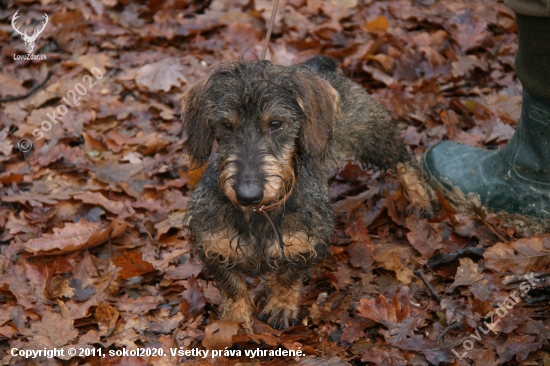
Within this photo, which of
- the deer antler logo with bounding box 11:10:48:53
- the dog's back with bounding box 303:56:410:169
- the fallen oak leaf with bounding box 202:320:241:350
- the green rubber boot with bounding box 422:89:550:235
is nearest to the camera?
the fallen oak leaf with bounding box 202:320:241:350

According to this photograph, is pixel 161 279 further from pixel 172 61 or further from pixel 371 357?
pixel 172 61

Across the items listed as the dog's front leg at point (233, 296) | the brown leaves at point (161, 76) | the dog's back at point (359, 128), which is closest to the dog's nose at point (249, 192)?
the dog's front leg at point (233, 296)

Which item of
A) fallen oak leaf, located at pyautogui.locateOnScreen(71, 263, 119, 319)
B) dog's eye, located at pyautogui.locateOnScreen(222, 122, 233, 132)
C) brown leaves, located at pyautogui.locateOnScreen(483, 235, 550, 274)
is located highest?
dog's eye, located at pyautogui.locateOnScreen(222, 122, 233, 132)

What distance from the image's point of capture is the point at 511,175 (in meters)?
4.13

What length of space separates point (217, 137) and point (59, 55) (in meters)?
4.17

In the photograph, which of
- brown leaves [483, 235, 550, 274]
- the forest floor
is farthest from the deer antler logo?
brown leaves [483, 235, 550, 274]

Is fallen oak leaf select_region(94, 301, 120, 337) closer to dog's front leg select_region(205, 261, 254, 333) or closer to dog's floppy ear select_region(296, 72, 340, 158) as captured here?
dog's front leg select_region(205, 261, 254, 333)

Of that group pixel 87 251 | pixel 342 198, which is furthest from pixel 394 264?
pixel 87 251

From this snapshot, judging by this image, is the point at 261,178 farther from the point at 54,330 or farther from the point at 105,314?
the point at 54,330

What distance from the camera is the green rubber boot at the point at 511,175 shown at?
3922 millimetres

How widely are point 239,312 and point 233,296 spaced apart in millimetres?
103

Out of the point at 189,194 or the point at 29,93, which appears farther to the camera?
the point at 29,93

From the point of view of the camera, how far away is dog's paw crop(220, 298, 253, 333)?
356 cm

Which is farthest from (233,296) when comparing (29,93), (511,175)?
(29,93)
